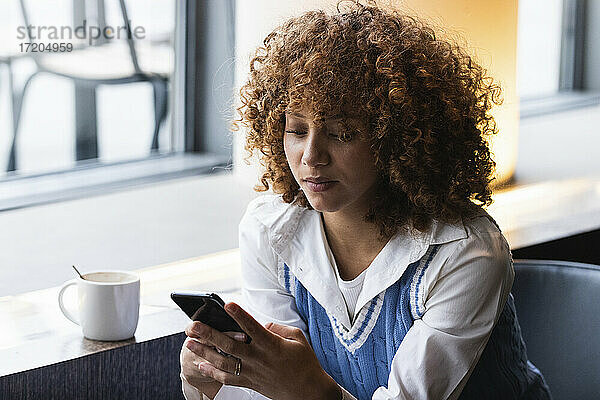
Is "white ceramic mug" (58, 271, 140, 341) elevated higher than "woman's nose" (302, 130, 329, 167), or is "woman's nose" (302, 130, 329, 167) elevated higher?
"woman's nose" (302, 130, 329, 167)

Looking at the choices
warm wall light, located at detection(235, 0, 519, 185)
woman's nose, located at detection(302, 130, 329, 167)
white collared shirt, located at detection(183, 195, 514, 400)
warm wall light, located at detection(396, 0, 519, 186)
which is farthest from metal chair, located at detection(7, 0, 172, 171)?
woman's nose, located at detection(302, 130, 329, 167)

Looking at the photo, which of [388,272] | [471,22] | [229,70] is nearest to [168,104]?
A: [229,70]

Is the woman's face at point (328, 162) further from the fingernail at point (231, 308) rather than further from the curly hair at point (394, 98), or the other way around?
the fingernail at point (231, 308)

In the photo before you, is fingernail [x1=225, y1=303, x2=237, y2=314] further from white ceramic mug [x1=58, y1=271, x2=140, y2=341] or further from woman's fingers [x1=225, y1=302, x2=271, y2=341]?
white ceramic mug [x1=58, y1=271, x2=140, y2=341]

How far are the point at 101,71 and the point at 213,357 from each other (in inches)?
57.0

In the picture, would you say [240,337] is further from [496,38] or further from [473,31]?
[496,38]

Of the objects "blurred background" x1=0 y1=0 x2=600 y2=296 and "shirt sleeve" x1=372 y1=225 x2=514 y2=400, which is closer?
"shirt sleeve" x1=372 y1=225 x2=514 y2=400

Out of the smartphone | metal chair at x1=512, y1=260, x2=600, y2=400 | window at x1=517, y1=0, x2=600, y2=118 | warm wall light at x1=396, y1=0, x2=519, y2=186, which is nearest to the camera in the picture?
the smartphone

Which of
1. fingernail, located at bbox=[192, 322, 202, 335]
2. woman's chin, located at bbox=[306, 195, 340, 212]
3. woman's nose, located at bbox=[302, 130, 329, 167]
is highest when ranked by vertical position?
woman's nose, located at bbox=[302, 130, 329, 167]

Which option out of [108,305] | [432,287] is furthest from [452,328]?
[108,305]

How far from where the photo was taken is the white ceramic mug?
1.30 m

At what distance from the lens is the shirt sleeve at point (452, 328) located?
1171 millimetres

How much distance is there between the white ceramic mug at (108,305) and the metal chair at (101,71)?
1.07 m

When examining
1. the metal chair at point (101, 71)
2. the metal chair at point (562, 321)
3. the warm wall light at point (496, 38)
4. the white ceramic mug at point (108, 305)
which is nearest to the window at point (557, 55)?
the warm wall light at point (496, 38)
